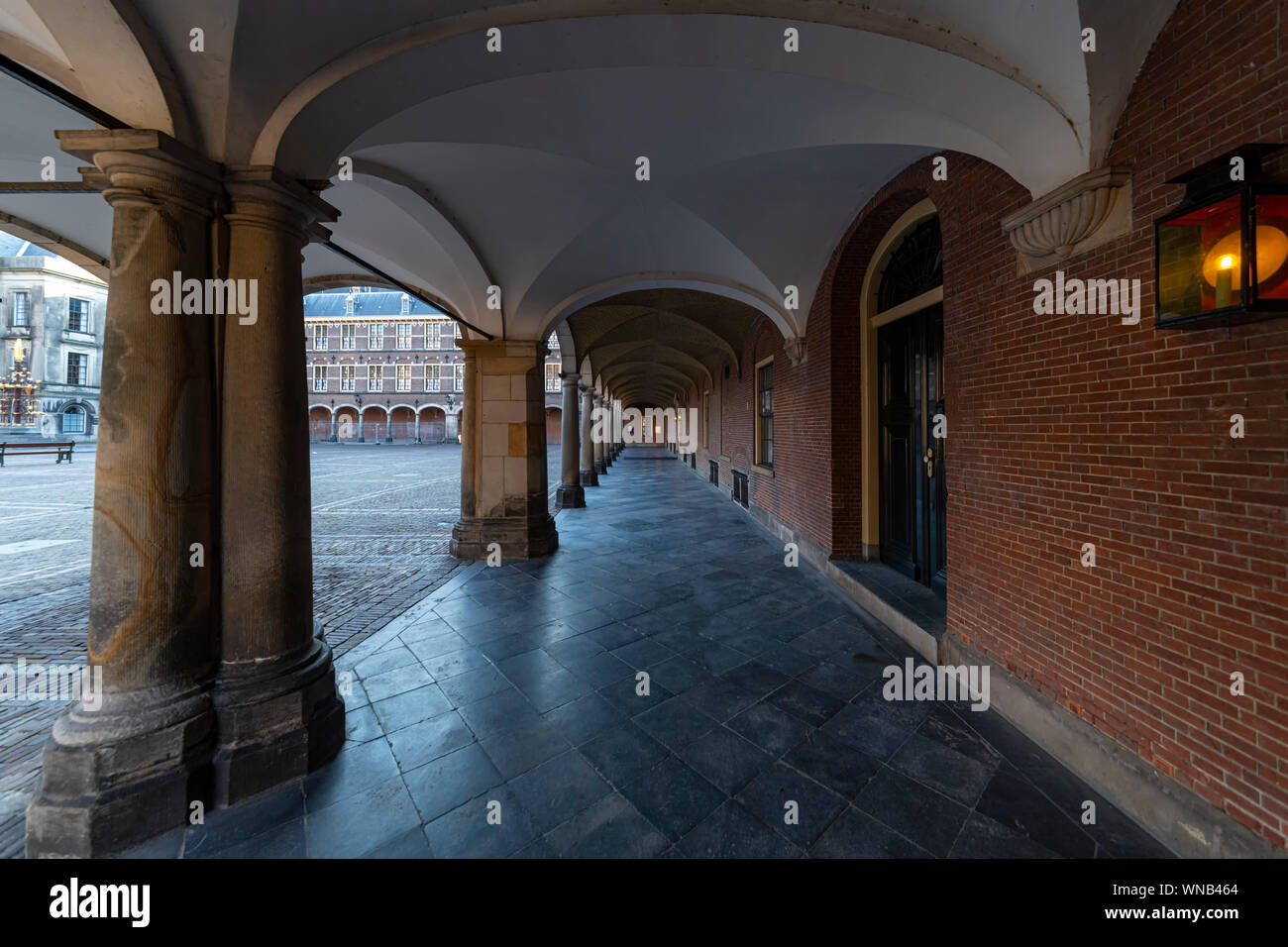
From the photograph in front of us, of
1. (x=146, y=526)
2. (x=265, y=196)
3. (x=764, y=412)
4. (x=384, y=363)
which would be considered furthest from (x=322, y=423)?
(x=146, y=526)

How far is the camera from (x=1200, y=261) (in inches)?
75.4

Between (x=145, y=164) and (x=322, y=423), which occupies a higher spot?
(x=322, y=423)

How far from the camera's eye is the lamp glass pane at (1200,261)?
1804mm

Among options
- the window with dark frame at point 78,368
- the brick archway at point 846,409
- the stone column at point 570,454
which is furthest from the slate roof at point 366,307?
the brick archway at point 846,409

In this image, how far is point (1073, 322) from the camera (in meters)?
2.56

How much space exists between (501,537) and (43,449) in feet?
110

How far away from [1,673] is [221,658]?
2482 millimetres

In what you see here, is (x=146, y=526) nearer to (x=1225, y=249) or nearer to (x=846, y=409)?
(x=1225, y=249)

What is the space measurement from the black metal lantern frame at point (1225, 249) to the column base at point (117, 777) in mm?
4520
